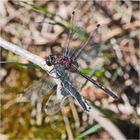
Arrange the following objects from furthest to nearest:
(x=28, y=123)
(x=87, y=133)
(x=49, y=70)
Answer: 1. (x=28, y=123)
2. (x=87, y=133)
3. (x=49, y=70)

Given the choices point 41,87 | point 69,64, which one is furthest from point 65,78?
point 41,87

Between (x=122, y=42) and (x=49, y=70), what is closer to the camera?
(x=49, y=70)

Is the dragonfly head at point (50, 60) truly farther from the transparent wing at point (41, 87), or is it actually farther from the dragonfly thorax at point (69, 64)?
the transparent wing at point (41, 87)

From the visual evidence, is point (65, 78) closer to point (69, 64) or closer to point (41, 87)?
point (69, 64)

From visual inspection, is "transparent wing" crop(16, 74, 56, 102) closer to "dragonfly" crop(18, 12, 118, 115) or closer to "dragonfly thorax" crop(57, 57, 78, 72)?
"dragonfly" crop(18, 12, 118, 115)

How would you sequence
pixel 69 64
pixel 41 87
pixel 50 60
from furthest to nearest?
pixel 41 87
pixel 69 64
pixel 50 60

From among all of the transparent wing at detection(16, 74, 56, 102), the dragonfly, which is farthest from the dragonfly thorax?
the transparent wing at detection(16, 74, 56, 102)

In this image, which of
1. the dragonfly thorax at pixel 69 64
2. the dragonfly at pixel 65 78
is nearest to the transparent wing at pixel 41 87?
the dragonfly at pixel 65 78

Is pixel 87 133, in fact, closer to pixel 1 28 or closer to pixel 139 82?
pixel 139 82

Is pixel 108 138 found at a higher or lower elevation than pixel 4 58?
lower

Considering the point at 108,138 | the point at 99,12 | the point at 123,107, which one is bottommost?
the point at 108,138

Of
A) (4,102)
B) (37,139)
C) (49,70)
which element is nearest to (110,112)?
(37,139)
